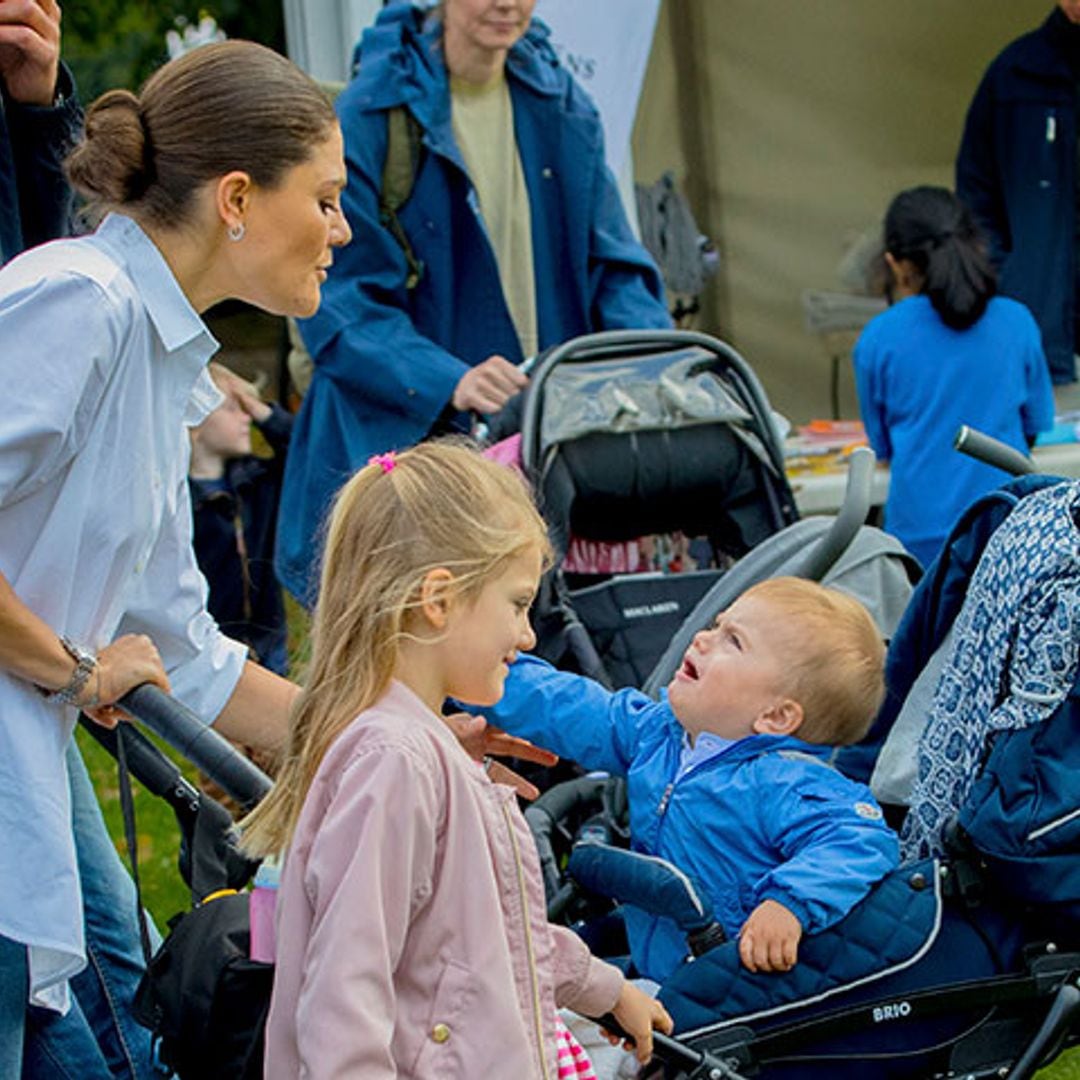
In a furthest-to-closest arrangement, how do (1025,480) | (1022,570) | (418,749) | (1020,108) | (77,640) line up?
(1020,108), (1025,480), (1022,570), (77,640), (418,749)

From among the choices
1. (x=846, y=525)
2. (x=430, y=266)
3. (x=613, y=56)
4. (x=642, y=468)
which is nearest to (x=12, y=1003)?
(x=846, y=525)

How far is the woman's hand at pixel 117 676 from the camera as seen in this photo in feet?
8.04

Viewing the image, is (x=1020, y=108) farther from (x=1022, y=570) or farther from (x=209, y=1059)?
(x=209, y=1059)

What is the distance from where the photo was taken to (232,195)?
2.53 metres

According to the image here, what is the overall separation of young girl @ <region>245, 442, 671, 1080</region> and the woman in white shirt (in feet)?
0.88

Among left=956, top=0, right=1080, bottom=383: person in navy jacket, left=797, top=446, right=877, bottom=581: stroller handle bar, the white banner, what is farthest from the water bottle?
left=956, top=0, right=1080, bottom=383: person in navy jacket

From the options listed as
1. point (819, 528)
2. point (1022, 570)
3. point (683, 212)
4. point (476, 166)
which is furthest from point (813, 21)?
point (1022, 570)

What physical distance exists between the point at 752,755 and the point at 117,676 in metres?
0.91

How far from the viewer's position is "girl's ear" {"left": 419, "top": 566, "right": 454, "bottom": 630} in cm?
226

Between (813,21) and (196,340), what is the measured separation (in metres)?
6.13

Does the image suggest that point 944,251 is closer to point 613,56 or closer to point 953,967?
point 613,56

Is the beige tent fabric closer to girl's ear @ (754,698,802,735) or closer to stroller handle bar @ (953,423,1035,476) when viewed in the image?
stroller handle bar @ (953,423,1035,476)

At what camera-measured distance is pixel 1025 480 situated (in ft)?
10.2

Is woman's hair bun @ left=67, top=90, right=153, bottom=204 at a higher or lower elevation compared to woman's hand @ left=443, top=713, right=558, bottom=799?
higher
